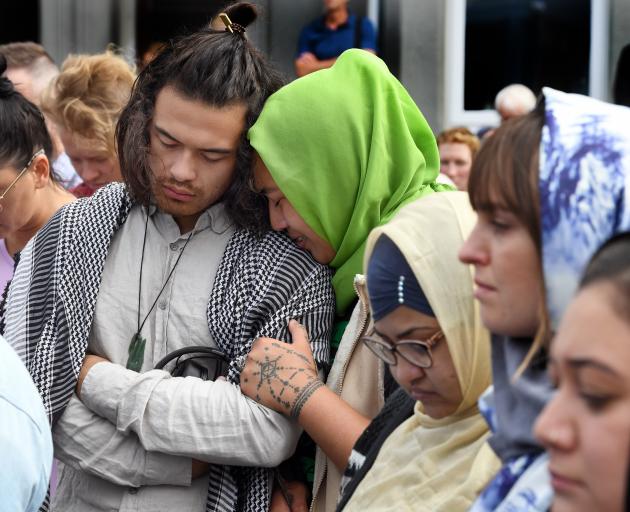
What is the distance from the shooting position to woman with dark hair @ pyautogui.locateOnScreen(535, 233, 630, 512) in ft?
3.89

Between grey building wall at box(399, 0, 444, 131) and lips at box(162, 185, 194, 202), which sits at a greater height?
lips at box(162, 185, 194, 202)

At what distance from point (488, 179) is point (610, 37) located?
7590 millimetres

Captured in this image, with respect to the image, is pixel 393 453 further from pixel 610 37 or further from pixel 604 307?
pixel 610 37

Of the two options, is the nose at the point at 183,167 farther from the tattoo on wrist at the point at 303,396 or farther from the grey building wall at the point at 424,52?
the grey building wall at the point at 424,52

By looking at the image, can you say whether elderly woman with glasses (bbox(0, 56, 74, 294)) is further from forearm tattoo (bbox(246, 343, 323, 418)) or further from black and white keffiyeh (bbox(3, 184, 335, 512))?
forearm tattoo (bbox(246, 343, 323, 418))

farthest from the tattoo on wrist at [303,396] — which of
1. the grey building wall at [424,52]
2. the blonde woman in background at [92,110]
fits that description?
the grey building wall at [424,52]

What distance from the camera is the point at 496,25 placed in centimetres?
918

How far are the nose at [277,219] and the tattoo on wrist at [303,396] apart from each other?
418 millimetres

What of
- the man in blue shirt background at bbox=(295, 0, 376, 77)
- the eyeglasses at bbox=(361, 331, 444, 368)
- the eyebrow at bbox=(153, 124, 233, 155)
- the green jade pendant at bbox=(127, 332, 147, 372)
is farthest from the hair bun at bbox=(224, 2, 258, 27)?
the man in blue shirt background at bbox=(295, 0, 376, 77)

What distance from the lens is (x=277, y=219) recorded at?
8.81ft

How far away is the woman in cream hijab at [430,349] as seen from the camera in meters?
1.95

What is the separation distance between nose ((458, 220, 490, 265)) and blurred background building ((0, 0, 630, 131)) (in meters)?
7.30

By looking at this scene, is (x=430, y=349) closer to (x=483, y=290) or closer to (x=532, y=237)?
(x=483, y=290)

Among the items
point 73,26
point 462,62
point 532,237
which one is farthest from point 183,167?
point 73,26
